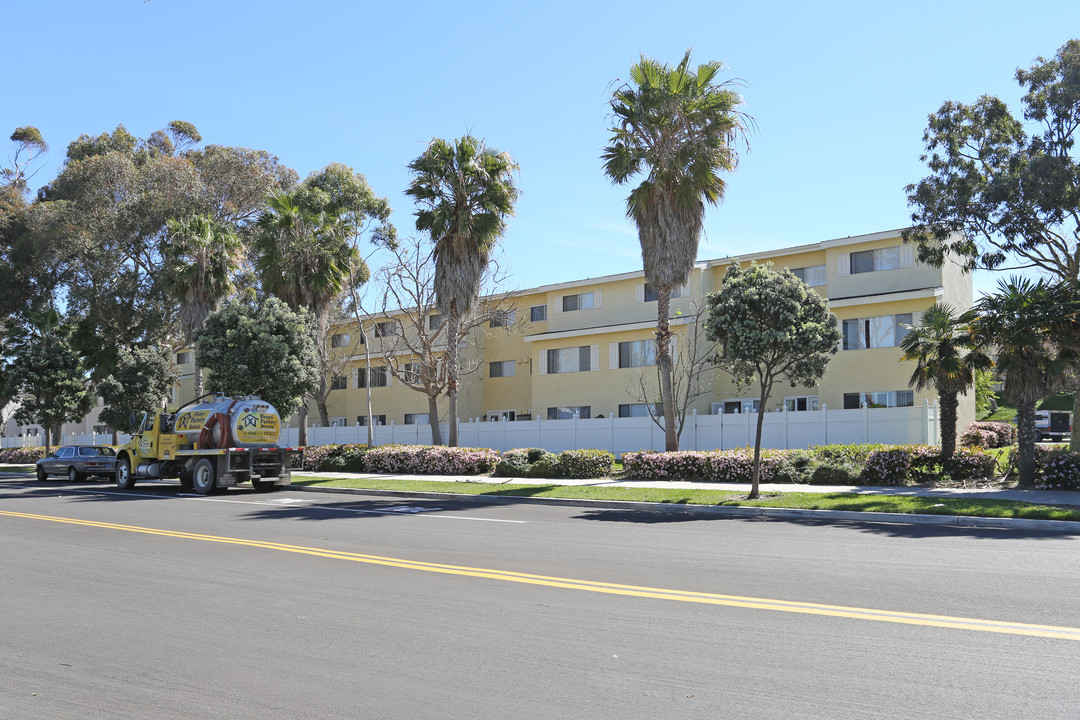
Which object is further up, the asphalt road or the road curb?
the asphalt road

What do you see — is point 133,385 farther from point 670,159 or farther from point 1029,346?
point 1029,346

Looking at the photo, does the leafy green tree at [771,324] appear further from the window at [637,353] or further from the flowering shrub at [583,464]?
the window at [637,353]

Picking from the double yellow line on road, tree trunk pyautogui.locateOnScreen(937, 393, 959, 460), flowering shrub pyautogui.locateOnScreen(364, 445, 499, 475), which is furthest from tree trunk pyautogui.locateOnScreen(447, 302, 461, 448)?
the double yellow line on road

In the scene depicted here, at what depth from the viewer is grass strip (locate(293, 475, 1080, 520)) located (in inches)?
560

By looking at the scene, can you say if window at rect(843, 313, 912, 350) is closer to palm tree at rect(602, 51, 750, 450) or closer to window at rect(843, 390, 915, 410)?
window at rect(843, 390, 915, 410)

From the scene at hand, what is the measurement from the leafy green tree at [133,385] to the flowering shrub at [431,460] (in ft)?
57.2

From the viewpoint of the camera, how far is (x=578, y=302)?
3941cm

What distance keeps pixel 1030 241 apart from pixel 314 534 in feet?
72.3

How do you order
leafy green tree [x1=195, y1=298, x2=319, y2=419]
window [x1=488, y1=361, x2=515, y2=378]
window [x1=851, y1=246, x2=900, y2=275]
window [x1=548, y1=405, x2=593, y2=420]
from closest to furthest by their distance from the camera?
leafy green tree [x1=195, y1=298, x2=319, y2=419]
window [x1=851, y1=246, x2=900, y2=275]
window [x1=548, y1=405, x2=593, y2=420]
window [x1=488, y1=361, x2=515, y2=378]

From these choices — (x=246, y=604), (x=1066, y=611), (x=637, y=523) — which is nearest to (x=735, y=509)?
(x=637, y=523)

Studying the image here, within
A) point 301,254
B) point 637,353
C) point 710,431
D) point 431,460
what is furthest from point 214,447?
point 637,353

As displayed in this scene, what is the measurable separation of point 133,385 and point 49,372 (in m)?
4.90

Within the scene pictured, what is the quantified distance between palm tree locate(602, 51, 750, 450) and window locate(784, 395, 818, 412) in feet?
37.9

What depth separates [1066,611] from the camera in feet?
23.0
